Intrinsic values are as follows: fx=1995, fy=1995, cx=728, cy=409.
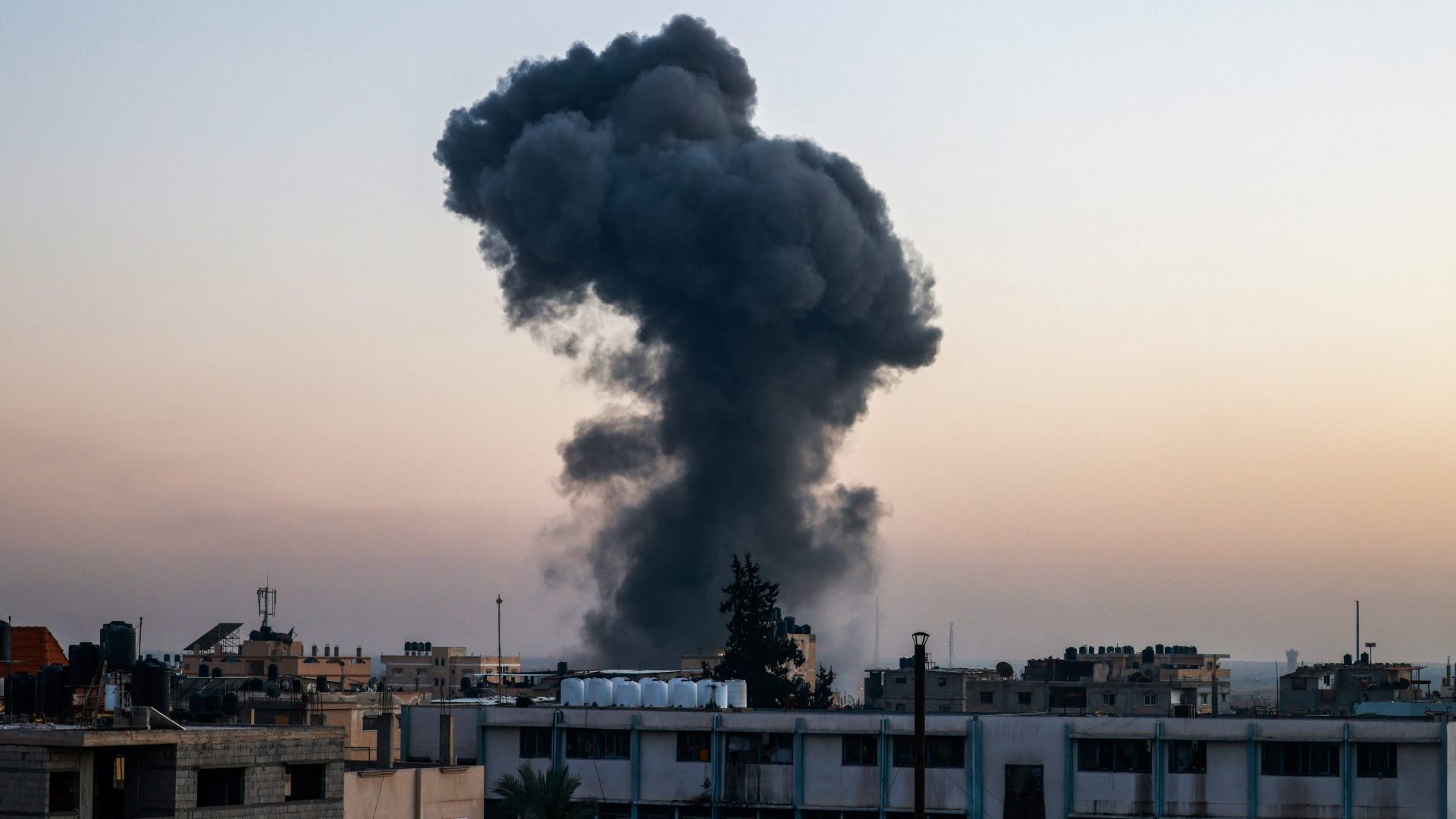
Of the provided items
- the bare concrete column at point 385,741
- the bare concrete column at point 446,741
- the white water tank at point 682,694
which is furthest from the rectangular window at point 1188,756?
the bare concrete column at point 385,741

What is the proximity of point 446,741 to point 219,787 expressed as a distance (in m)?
13.6

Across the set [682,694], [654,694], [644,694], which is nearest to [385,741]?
[644,694]

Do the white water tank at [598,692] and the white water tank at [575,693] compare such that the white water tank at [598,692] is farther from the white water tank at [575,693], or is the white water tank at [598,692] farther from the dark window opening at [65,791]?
the dark window opening at [65,791]

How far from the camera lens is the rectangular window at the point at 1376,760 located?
160 feet

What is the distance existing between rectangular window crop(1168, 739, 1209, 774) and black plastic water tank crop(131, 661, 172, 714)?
81.8ft

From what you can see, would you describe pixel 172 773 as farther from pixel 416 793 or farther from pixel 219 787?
pixel 416 793

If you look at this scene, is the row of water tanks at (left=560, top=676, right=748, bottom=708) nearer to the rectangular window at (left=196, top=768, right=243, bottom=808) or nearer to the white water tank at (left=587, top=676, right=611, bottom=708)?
the white water tank at (left=587, top=676, right=611, bottom=708)

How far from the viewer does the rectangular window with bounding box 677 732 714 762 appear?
53.3 metres

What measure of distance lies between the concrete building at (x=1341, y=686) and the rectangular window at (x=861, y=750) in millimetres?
47269

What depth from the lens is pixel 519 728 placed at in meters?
54.6

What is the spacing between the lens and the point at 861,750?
52.2 meters

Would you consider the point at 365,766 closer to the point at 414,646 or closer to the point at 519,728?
the point at 519,728

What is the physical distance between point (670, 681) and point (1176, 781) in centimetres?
1489

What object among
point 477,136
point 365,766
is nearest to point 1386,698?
point 365,766
